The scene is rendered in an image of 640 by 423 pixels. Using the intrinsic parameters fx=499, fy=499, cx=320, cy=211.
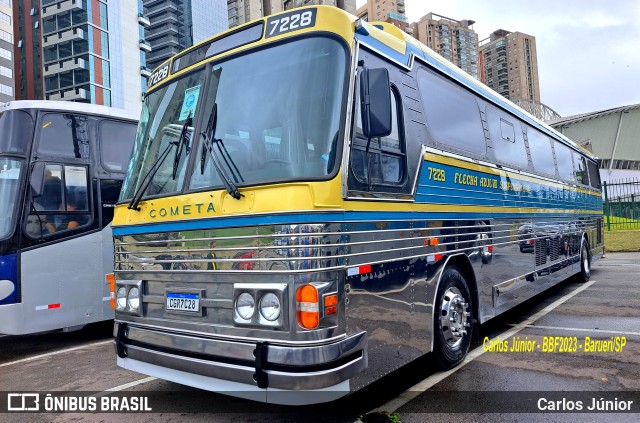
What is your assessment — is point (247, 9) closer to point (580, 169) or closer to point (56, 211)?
point (580, 169)

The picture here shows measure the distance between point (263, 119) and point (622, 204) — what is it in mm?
20721

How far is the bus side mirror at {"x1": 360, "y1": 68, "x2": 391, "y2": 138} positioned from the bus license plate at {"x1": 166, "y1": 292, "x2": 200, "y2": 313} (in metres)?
1.74

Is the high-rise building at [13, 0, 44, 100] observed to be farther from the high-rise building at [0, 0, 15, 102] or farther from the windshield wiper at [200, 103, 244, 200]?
the windshield wiper at [200, 103, 244, 200]

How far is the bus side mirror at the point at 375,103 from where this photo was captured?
139 inches

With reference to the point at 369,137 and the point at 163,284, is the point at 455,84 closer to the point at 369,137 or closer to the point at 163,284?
the point at 369,137

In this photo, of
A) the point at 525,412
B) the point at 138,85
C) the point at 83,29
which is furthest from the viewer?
the point at 138,85

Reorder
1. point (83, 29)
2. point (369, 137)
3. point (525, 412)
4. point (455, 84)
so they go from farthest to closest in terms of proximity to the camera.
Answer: point (83, 29) → point (455, 84) → point (525, 412) → point (369, 137)

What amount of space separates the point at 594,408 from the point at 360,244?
7.77 feet

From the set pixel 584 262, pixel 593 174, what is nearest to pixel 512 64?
pixel 593 174

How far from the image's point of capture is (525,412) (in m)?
3.88

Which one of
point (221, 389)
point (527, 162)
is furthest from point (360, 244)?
point (527, 162)

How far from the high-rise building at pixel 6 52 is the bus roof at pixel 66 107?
196 ft

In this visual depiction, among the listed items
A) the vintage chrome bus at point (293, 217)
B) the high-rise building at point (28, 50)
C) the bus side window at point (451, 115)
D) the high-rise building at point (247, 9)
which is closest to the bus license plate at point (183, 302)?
the vintage chrome bus at point (293, 217)

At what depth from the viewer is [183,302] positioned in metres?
3.75
